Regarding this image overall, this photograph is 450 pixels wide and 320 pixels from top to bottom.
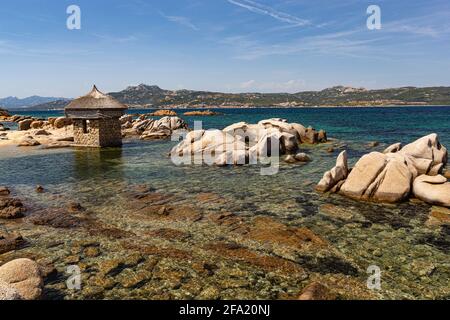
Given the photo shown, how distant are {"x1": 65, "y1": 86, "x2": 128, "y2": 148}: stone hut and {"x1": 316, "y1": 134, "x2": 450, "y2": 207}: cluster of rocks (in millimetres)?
25174

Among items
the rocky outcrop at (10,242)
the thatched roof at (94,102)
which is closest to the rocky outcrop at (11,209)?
the rocky outcrop at (10,242)

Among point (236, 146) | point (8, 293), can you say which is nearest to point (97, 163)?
point (236, 146)

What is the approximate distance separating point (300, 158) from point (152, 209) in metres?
16.2

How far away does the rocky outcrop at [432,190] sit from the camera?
15.4 metres

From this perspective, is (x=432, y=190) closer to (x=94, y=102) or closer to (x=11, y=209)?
(x=11, y=209)

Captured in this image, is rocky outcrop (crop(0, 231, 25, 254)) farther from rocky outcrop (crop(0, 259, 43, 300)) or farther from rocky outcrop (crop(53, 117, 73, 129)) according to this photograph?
rocky outcrop (crop(53, 117, 73, 129))

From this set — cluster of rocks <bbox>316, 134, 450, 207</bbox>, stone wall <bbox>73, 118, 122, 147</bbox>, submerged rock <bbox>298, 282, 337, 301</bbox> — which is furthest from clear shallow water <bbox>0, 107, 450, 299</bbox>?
stone wall <bbox>73, 118, 122, 147</bbox>

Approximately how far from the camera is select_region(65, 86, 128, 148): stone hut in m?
34.3

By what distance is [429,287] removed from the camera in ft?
28.9

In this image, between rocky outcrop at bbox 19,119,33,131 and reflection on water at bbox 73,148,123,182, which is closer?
reflection on water at bbox 73,148,123,182

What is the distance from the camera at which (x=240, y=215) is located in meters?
14.5

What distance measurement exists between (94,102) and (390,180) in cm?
2954
